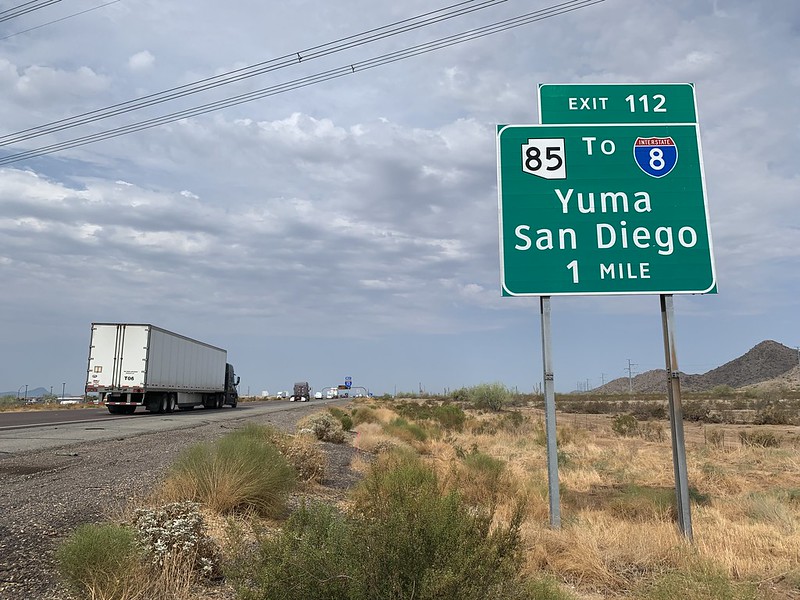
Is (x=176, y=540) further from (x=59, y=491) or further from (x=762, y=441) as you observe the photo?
(x=762, y=441)

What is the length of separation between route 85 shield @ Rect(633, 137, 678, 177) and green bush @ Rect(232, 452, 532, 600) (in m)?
6.03

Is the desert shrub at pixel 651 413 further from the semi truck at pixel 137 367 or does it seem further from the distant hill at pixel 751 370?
the distant hill at pixel 751 370

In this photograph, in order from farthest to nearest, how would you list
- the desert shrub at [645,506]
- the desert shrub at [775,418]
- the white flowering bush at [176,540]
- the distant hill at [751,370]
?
the distant hill at [751,370] < the desert shrub at [775,418] < the desert shrub at [645,506] < the white flowering bush at [176,540]

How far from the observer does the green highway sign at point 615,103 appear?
878 cm

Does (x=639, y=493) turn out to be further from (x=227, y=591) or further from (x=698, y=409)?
(x=698, y=409)

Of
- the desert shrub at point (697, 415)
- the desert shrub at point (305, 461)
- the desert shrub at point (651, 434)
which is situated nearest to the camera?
the desert shrub at point (305, 461)

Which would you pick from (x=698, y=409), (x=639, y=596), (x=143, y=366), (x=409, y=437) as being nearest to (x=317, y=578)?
(x=639, y=596)

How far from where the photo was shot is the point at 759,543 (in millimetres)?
7430

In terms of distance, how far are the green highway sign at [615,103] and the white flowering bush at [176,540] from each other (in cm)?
677

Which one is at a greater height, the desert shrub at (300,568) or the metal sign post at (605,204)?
the metal sign post at (605,204)

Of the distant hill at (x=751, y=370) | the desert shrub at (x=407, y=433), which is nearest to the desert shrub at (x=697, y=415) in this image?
the desert shrub at (x=407, y=433)

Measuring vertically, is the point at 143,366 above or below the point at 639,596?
above

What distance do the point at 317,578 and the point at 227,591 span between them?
6.85 ft

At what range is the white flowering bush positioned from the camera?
5.36 meters
